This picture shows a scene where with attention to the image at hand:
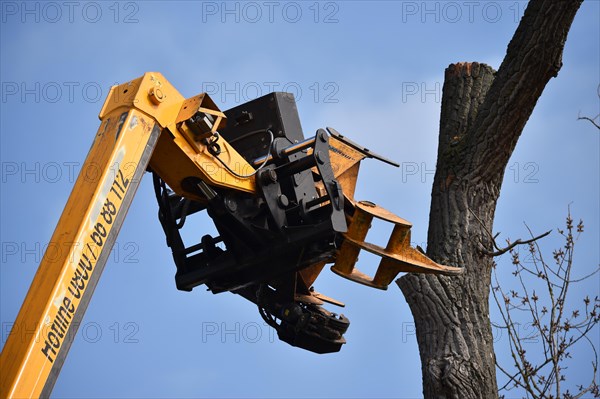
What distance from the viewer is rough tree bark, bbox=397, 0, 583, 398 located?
655 centimetres

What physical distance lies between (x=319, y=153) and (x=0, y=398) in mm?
2418

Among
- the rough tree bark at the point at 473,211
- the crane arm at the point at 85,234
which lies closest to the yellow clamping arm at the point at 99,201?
the crane arm at the point at 85,234

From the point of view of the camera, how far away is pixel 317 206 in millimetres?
6000

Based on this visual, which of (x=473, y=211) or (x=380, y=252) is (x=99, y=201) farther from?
(x=473, y=211)

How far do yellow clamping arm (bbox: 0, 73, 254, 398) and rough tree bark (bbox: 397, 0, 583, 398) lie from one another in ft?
6.14

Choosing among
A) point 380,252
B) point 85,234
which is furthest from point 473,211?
point 85,234

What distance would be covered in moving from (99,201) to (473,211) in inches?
133

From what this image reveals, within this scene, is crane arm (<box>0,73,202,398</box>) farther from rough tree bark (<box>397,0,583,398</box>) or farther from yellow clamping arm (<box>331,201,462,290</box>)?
rough tree bark (<box>397,0,583,398</box>)

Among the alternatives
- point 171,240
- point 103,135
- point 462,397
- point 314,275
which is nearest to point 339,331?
point 314,275

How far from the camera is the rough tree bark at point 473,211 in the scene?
655cm

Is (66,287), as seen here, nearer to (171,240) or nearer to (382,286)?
(171,240)

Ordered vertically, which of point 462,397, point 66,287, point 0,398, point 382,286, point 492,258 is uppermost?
point 492,258

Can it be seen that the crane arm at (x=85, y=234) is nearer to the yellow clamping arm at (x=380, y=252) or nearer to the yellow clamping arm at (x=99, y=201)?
the yellow clamping arm at (x=99, y=201)

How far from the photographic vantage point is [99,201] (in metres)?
4.59
